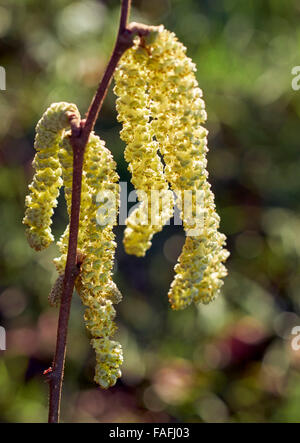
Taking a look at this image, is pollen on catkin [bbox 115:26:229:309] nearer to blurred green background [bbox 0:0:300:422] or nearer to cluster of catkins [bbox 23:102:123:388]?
cluster of catkins [bbox 23:102:123:388]

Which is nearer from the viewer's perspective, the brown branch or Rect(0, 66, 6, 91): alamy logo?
the brown branch

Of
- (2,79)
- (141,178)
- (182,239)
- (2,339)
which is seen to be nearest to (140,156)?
(141,178)

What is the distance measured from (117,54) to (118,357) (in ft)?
1.03

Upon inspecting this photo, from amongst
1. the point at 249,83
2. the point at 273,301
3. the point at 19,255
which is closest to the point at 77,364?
the point at 19,255

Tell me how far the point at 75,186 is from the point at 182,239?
1.75 meters

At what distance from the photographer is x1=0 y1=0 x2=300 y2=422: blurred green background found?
6.11 ft

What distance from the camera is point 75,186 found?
0.52 m

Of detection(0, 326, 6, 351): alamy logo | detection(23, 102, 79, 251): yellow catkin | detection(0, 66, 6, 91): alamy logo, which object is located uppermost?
detection(0, 66, 6, 91): alamy logo

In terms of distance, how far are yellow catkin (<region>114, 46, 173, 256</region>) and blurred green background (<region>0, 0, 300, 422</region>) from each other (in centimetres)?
132

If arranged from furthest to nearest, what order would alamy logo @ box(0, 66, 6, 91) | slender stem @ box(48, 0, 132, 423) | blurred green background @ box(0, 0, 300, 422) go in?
alamy logo @ box(0, 66, 6, 91) < blurred green background @ box(0, 0, 300, 422) < slender stem @ box(48, 0, 132, 423)

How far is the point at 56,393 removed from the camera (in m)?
0.58

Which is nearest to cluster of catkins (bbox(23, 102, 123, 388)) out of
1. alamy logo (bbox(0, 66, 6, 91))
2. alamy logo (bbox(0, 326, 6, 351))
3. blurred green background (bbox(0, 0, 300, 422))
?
blurred green background (bbox(0, 0, 300, 422))

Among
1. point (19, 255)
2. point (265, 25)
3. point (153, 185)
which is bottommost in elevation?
point (153, 185)

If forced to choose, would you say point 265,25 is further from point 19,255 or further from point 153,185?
point 153,185
